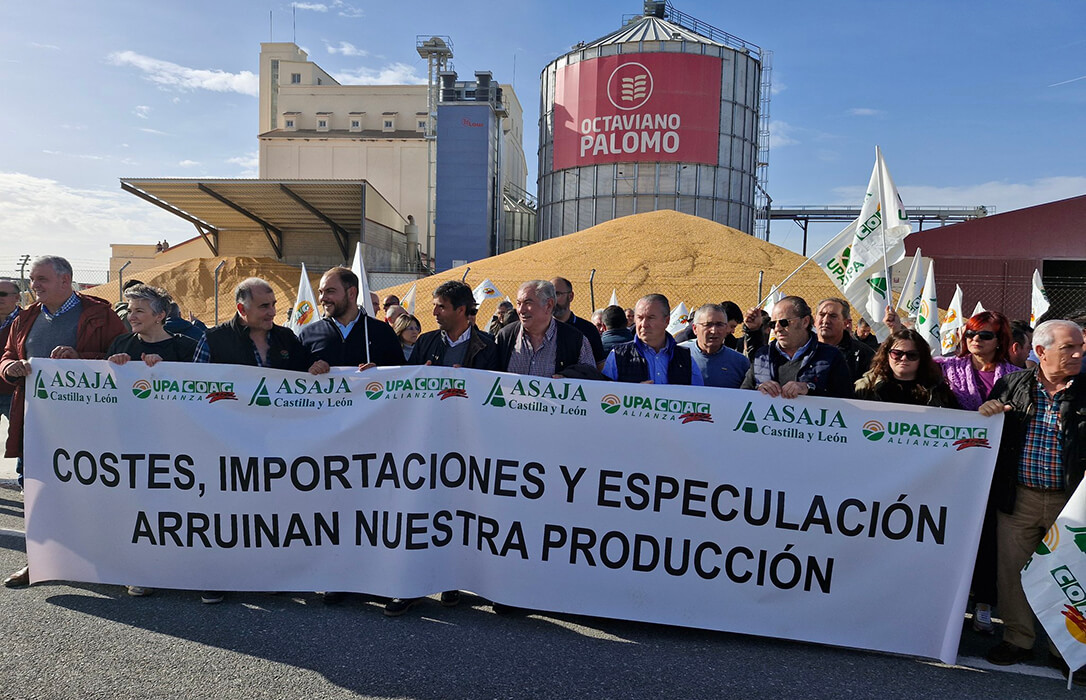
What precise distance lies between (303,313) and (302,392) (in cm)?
546

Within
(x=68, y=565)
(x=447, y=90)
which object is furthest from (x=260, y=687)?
(x=447, y=90)

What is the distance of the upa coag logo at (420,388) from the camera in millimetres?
4113

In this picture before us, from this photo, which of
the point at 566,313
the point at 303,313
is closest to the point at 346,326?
the point at 566,313

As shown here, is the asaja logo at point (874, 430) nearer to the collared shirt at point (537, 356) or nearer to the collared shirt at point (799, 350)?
the collared shirt at point (799, 350)

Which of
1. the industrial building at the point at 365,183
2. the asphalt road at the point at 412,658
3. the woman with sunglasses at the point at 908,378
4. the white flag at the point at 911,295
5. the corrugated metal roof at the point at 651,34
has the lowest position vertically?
the asphalt road at the point at 412,658

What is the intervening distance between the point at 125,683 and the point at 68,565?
1.43m

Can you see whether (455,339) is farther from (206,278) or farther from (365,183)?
(206,278)

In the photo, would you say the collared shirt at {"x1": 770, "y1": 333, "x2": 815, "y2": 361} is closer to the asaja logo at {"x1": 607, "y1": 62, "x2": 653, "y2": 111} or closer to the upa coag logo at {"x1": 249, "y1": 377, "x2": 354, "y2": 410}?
the upa coag logo at {"x1": 249, "y1": 377, "x2": 354, "y2": 410}

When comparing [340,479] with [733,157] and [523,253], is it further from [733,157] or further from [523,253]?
[733,157]

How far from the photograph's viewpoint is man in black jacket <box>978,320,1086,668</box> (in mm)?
3525

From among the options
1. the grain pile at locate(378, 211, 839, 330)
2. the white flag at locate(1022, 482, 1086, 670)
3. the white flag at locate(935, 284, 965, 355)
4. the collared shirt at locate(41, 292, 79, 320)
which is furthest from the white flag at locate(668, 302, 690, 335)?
the grain pile at locate(378, 211, 839, 330)

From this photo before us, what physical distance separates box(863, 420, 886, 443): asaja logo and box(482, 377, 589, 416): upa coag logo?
1.46m

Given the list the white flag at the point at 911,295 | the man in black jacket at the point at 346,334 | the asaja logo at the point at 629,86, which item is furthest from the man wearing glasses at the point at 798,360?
the asaja logo at the point at 629,86

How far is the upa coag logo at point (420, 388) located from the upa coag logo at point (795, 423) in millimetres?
1554
